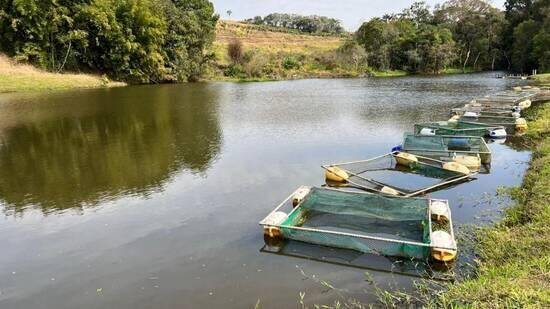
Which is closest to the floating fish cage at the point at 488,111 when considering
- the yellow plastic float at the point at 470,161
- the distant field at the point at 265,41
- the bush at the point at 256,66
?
the yellow plastic float at the point at 470,161

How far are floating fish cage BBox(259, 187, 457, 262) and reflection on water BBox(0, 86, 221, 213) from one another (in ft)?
15.5

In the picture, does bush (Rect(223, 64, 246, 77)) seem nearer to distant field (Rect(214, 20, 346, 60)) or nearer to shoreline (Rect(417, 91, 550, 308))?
distant field (Rect(214, 20, 346, 60))

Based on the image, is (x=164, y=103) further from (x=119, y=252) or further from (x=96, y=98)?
(x=119, y=252)

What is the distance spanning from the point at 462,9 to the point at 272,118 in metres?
73.5

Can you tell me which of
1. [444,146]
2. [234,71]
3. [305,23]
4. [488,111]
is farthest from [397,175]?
[305,23]

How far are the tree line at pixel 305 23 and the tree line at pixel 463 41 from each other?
1744 inches

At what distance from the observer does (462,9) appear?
269ft

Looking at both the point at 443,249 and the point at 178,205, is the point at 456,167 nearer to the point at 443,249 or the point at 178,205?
the point at 443,249

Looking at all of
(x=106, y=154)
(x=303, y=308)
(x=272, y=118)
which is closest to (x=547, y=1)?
(x=272, y=118)

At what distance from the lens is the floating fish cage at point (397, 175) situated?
445 inches

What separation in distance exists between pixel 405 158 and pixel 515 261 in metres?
7.04

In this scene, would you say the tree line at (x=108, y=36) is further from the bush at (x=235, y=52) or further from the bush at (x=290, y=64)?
the bush at (x=290, y=64)

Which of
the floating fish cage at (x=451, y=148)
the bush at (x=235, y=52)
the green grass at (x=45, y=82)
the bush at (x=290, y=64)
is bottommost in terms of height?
the floating fish cage at (x=451, y=148)

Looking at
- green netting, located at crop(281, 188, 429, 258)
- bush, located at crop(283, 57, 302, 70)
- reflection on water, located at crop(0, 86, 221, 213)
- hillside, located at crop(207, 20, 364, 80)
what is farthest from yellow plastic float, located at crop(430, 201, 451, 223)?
bush, located at crop(283, 57, 302, 70)
